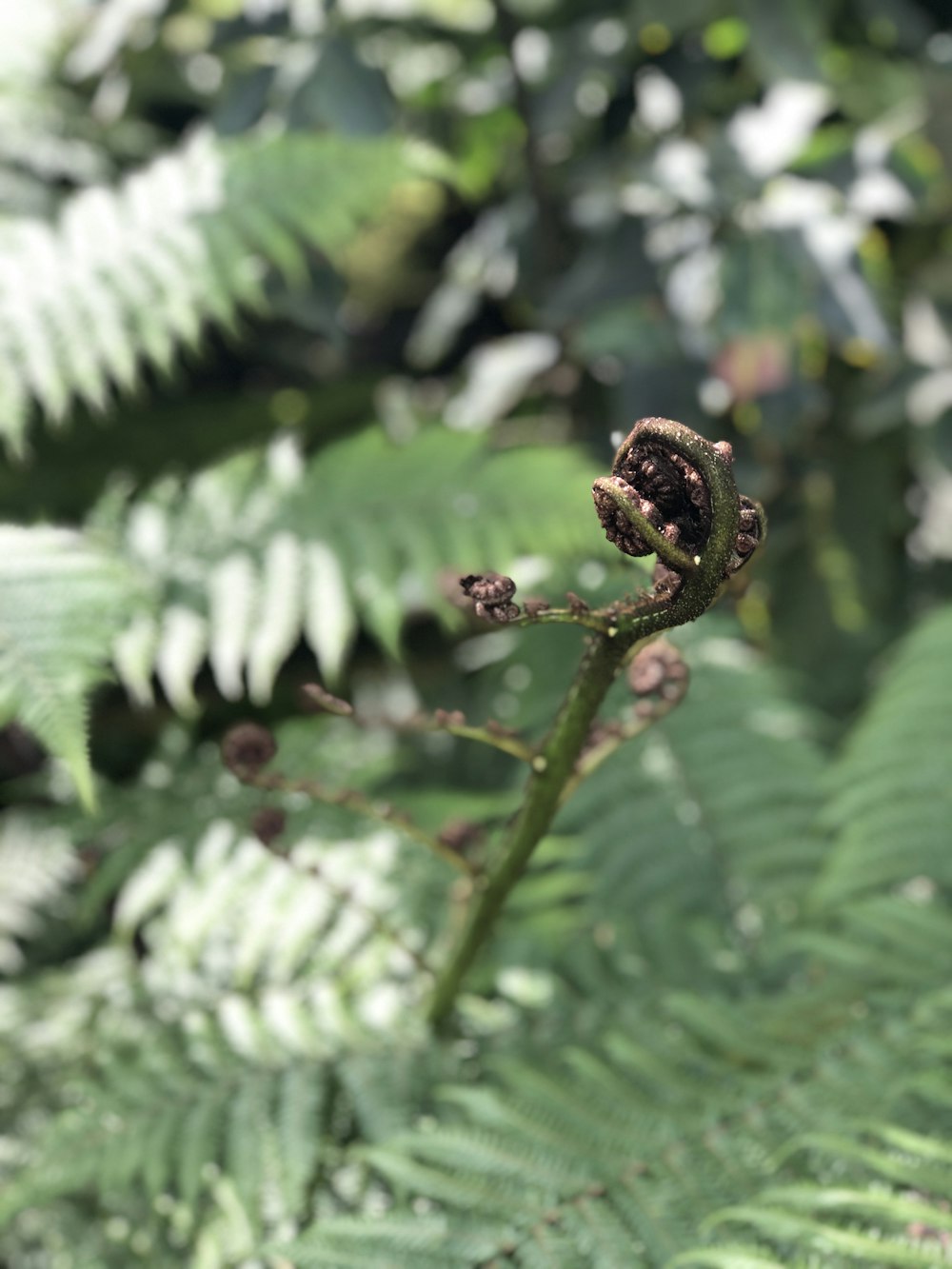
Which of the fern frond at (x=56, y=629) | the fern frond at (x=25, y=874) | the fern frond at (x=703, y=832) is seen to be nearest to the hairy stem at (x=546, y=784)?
the fern frond at (x=56, y=629)

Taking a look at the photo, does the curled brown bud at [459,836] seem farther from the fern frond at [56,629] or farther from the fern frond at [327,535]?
the fern frond at [327,535]

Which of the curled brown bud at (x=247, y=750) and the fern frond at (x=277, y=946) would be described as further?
the fern frond at (x=277, y=946)

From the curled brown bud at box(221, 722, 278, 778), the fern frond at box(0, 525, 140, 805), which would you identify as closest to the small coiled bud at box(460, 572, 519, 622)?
the curled brown bud at box(221, 722, 278, 778)

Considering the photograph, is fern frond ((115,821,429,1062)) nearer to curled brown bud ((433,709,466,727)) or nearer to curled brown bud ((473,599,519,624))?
curled brown bud ((433,709,466,727))

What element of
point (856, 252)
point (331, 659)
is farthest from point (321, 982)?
point (856, 252)

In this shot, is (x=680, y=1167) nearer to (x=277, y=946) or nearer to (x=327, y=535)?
(x=277, y=946)

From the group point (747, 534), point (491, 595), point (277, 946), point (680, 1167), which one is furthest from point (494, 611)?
point (277, 946)
